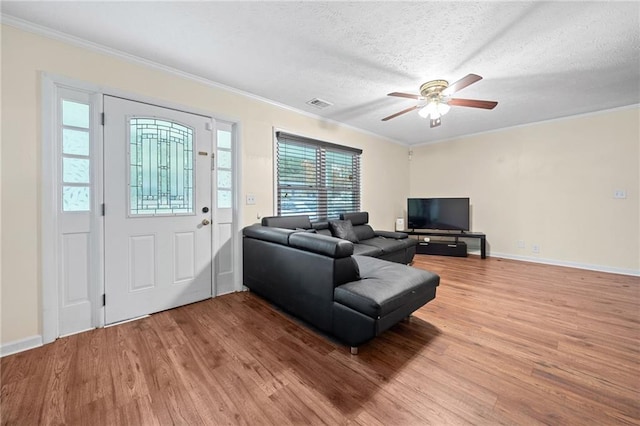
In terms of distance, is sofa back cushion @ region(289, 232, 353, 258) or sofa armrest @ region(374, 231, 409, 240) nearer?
sofa back cushion @ region(289, 232, 353, 258)

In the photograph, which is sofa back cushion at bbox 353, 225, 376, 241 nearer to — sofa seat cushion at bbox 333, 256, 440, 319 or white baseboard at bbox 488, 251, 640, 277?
sofa seat cushion at bbox 333, 256, 440, 319

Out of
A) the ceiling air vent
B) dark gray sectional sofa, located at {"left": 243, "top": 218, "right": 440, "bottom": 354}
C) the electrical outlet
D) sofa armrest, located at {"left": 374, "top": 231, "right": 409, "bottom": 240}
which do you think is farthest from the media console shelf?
the ceiling air vent

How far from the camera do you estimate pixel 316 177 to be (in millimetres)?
4219

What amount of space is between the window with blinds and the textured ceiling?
84 cm

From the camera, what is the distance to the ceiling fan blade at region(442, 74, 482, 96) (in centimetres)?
214

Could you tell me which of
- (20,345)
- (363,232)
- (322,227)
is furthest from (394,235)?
(20,345)

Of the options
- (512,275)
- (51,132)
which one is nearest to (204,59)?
(51,132)

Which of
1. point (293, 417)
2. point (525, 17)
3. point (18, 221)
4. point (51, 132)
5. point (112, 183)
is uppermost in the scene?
point (525, 17)

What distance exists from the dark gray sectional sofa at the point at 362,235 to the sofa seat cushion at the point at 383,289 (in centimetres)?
103

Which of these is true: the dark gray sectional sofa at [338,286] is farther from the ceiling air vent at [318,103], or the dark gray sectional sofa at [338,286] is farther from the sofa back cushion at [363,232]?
the ceiling air vent at [318,103]

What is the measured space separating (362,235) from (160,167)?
120 inches

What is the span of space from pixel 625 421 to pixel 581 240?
4003 millimetres

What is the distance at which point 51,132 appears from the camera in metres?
2.04

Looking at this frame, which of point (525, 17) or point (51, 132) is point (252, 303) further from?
point (525, 17)
